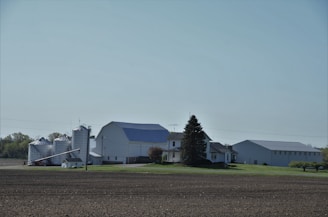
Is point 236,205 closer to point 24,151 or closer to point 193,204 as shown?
point 193,204

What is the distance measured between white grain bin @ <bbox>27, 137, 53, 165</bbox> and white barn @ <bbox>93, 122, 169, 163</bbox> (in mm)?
→ 10453

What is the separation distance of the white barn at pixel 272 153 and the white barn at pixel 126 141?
19.2 meters

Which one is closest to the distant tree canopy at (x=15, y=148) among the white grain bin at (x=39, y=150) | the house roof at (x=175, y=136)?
the white grain bin at (x=39, y=150)

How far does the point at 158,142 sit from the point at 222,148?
14.3m

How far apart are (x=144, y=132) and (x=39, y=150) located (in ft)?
76.8

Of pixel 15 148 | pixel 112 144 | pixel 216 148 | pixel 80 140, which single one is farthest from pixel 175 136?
pixel 15 148

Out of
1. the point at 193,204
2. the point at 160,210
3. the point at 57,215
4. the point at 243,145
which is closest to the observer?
the point at 57,215

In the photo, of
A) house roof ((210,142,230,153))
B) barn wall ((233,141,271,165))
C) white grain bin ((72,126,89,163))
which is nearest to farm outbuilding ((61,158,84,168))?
white grain bin ((72,126,89,163))

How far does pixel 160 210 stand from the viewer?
22.6 metres

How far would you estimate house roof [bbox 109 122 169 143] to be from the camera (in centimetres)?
11550

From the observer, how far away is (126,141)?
4476 inches

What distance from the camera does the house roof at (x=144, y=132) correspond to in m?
116

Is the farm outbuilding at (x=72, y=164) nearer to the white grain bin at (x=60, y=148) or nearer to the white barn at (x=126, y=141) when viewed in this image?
the white grain bin at (x=60, y=148)

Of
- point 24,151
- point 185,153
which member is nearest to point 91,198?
point 185,153
